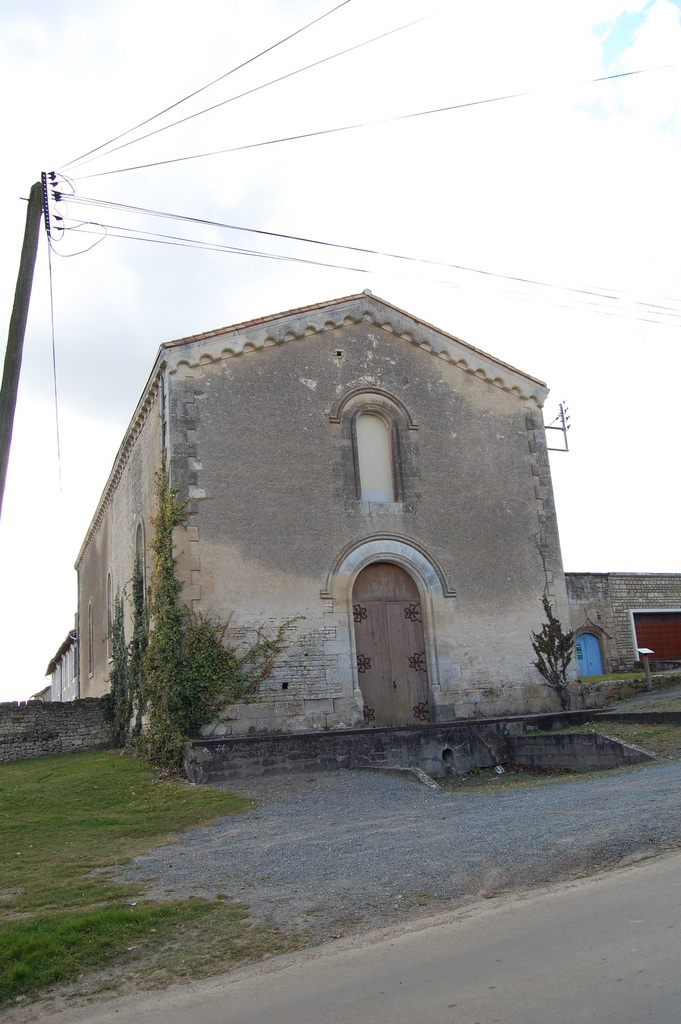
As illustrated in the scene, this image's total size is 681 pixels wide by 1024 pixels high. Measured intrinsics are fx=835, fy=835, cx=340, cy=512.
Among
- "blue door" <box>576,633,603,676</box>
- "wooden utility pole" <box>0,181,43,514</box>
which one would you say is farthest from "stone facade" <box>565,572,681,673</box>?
"wooden utility pole" <box>0,181,43,514</box>

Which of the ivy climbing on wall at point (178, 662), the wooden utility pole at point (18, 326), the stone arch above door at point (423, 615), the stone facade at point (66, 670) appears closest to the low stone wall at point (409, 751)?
the ivy climbing on wall at point (178, 662)

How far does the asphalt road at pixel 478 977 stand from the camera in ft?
13.3

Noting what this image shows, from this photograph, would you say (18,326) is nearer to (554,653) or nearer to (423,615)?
(423,615)

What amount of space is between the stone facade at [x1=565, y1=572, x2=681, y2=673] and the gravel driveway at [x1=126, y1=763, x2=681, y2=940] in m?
16.0

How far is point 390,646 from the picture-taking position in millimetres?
15867

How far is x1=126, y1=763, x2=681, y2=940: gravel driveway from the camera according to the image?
6.10 m

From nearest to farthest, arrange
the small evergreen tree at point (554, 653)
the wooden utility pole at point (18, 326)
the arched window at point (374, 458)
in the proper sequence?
the wooden utility pole at point (18, 326) → the arched window at point (374, 458) → the small evergreen tree at point (554, 653)

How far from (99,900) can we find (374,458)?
11208 mm

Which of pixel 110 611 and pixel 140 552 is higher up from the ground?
pixel 140 552

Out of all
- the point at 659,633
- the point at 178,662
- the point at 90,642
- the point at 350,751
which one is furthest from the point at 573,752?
the point at 90,642

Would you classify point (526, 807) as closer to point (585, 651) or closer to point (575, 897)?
point (575, 897)

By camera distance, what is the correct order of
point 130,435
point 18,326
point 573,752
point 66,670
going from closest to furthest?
point 18,326 → point 573,752 → point 130,435 → point 66,670

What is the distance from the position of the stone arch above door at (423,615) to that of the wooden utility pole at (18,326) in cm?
810

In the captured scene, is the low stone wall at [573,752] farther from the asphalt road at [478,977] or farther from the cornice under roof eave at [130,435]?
the cornice under roof eave at [130,435]
